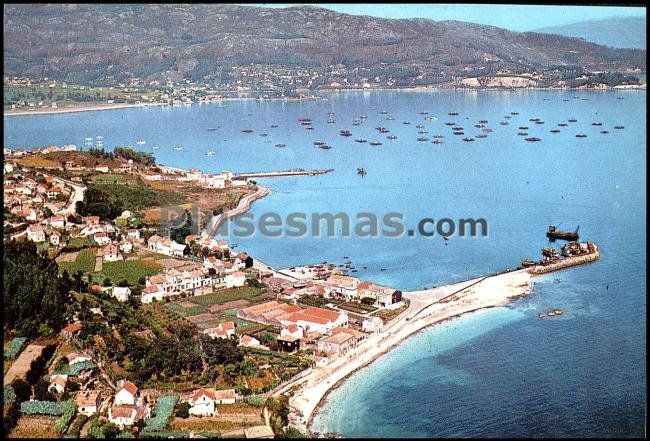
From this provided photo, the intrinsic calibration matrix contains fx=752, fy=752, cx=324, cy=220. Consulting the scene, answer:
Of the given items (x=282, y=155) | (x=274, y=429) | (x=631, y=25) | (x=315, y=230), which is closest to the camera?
(x=274, y=429)

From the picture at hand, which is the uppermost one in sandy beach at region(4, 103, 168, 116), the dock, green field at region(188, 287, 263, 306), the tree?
sandy beach at region(4, 103, 168, 116)

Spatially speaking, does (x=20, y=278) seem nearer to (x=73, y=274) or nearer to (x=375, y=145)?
(x=73, y=274)

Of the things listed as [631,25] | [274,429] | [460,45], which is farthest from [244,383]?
[460,45]

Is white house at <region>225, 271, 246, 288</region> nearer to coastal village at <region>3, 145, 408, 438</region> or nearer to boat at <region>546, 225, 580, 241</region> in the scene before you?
coastal village at <region>3, 145, 408, 438</region>

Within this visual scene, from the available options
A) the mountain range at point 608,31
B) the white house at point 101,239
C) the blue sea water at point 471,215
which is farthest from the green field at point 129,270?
the mountain range at point 608,31

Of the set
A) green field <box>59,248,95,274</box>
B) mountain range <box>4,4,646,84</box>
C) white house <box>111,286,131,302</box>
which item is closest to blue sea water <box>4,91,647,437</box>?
mountain range <box>4,4,646,84</box>

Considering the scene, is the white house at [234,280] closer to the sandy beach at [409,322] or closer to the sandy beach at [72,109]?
the sandy beach at [409,322]
